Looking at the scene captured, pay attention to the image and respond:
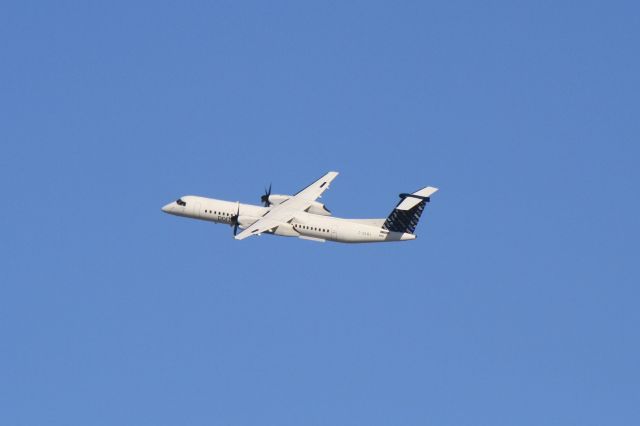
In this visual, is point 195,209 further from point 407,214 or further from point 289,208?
point 407,214

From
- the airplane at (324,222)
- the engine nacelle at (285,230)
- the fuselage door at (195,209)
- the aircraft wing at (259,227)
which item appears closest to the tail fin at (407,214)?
the airplane at (324,222)

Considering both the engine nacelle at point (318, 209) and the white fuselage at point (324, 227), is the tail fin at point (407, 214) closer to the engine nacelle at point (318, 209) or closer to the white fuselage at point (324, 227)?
the white fuselage at point (324, 227)

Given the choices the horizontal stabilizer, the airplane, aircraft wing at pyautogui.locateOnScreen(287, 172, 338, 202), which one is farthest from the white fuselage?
aircraft wing at pyautogui.locateOnScreen(287, 172, 338, 202)

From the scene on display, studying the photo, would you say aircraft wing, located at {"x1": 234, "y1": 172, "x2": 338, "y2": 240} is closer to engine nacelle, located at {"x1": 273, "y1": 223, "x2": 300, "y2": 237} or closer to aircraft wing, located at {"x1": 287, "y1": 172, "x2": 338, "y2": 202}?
aircraft wing, located at {"x1": 287, "y1": 172, "x2": 338, "y2": 202}

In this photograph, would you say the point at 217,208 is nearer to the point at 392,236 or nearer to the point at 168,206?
the point at 168,206

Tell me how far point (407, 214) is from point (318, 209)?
10667 mm

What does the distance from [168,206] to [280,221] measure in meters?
13.2

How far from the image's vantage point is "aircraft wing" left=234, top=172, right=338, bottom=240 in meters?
114

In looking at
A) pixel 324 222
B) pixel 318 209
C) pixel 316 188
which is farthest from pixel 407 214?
pixel 316 188

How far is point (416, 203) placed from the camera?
117125mm

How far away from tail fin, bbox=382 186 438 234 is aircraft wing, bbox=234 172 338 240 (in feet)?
31.9

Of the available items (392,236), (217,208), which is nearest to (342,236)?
(392,236)

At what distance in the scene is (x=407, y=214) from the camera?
384 feet

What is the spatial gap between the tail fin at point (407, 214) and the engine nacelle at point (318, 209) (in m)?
7.87
